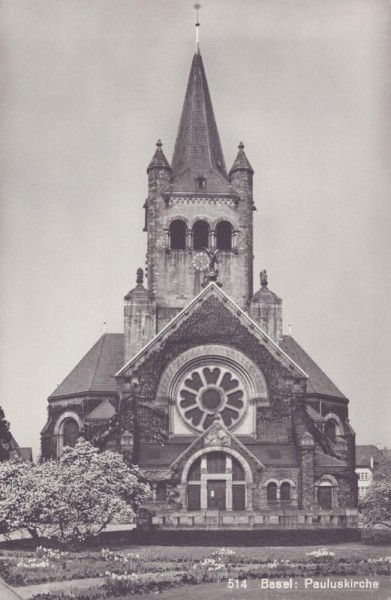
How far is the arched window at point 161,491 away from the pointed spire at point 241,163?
26.8m

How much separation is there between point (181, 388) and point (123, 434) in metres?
5.04

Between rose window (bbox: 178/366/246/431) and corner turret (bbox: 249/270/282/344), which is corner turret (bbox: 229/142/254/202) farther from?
rose window (bbox: 178/366/246/431)

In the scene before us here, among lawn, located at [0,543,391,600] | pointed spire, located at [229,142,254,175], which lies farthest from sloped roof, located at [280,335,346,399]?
lawn, located at [0,543,391,600]

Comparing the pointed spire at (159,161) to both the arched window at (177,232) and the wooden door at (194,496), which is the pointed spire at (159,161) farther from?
the wooden door at (194,496)

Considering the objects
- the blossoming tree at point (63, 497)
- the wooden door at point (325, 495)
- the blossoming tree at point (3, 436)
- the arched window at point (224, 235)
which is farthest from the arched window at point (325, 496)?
the arched window at point (224, 235)

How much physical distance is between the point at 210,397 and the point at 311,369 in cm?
1692

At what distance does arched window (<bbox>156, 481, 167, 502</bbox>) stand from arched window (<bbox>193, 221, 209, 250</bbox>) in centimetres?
2110

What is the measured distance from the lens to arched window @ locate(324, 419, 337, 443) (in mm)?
68875

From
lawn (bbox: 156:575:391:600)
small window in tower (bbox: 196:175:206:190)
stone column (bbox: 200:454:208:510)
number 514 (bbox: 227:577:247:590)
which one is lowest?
lawn (bbox: 156:575:391:600)

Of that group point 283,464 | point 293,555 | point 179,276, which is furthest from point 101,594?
point 179,276

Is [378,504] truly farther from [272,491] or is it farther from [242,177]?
[242,177]

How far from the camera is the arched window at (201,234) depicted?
67812 mm

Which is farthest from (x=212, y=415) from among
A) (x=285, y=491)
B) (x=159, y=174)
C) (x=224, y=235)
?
(x=159, y=174)

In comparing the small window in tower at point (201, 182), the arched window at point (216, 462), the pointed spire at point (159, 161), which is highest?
the pointed spire at point (159, 161)
